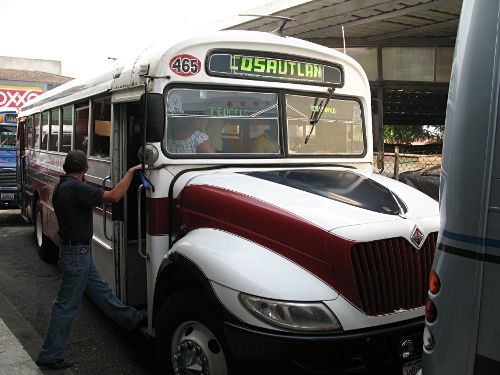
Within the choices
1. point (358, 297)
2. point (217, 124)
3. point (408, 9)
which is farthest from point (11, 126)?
point (358, 297)

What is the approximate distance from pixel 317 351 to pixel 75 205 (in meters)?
2.33

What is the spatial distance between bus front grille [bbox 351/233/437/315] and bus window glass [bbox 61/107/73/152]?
4.40 m

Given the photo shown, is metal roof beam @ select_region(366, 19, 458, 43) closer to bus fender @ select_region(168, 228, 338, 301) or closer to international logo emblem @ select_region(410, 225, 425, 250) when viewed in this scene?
international logo emblem @ select_region(410, 225, 425, 250)

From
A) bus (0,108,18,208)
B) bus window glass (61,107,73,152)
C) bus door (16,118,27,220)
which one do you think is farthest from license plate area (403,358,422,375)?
bus (0,108,18,208)

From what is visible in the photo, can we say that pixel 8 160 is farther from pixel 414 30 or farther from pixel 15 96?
pixel 15 96

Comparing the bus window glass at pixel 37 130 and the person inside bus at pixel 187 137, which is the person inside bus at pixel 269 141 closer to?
the person inside bus at pixel 187 137

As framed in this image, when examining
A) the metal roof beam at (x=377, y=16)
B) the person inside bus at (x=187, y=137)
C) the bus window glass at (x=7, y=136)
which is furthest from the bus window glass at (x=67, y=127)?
the bus window glass at (x=7, y=136)

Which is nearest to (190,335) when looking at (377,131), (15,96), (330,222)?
(330,222)

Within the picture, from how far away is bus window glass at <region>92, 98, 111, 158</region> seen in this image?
16.3 feet

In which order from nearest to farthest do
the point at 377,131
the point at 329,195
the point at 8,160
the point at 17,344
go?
the point at 329,195 → the point at 17,344 → the point at 377,131 → the point at 8,160

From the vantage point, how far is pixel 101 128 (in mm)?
5152

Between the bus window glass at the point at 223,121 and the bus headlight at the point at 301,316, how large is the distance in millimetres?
1694

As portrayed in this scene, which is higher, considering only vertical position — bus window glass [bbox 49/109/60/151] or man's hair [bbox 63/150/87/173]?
bus window glass [bbox 49/109/60/151]

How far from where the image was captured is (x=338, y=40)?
14719mm
